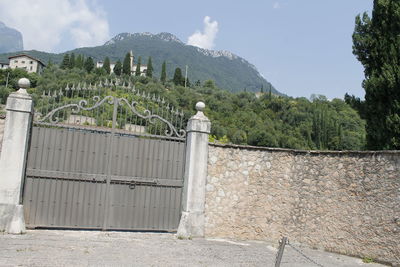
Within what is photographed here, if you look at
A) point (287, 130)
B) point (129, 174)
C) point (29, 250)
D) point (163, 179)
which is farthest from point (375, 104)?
point (287, 130)

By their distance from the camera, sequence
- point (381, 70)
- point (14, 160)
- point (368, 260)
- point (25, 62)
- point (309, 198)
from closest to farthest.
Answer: point (368, 260) < point (14, 160) < point (309, 198) < point (381, 70) < point (25, 62)

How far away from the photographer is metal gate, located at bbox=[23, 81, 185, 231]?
23.6 ft

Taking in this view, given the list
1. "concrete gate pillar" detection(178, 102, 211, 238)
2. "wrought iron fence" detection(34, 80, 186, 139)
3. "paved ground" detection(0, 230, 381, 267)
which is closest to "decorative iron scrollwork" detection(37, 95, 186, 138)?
"wrought iron fence" detection(34, 80, 186, 139)

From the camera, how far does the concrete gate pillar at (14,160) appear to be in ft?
22.0

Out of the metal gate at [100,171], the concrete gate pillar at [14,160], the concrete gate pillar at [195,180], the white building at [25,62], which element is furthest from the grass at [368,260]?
the white building at [25,62]

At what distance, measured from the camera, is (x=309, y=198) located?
7.78m

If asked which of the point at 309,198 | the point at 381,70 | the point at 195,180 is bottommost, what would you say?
the point at 309,198

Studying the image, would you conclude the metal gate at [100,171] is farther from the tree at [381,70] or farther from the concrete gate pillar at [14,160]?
the tree at [381,70]

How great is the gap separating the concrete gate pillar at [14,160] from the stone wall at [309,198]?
3718mm

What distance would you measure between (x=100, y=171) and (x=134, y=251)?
6.74 ft

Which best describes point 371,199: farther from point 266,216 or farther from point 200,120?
point 200,120

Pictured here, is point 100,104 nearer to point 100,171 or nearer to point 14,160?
point 100,171

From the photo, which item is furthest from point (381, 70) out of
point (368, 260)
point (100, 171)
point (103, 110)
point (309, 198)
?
point (100, 171)

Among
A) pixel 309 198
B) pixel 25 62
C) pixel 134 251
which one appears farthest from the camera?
pixel 25 62
